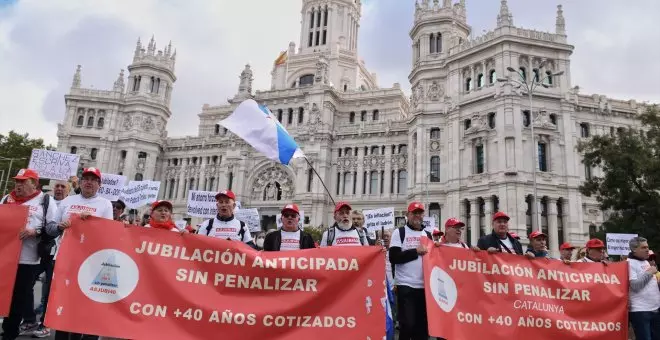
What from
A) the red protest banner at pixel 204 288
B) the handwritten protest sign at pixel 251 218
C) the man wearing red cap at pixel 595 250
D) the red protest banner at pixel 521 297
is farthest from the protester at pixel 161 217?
the handwritten protest sign at pixel 251 218

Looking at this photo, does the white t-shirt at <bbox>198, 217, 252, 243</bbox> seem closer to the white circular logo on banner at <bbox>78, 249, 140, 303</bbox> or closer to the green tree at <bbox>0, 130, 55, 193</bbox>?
the white circular logo on banner at <bbox>78, 249, 140, 303</bbox>

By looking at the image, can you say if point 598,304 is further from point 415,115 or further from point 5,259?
point 415,115

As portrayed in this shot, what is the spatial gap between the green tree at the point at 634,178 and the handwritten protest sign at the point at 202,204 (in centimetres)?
2141

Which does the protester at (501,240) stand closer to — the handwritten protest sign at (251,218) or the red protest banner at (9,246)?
the red protest banner at (9,246)

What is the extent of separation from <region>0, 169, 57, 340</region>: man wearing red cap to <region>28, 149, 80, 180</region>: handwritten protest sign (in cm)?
665

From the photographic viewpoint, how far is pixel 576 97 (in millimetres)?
38656

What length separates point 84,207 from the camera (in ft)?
23.3

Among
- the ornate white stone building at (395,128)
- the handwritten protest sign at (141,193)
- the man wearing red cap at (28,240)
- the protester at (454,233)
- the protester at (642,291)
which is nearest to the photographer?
the man wearing red cap at (28,240)

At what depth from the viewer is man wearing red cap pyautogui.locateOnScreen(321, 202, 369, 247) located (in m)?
7.98

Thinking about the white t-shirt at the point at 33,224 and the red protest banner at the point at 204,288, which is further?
the white t-shirt at the point at 33,224

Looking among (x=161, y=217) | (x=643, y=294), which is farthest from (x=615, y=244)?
(x=161, y=217)

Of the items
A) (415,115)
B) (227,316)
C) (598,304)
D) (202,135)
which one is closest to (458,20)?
(415,115)

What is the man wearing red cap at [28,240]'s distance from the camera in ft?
22.6

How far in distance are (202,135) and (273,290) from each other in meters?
55.0
